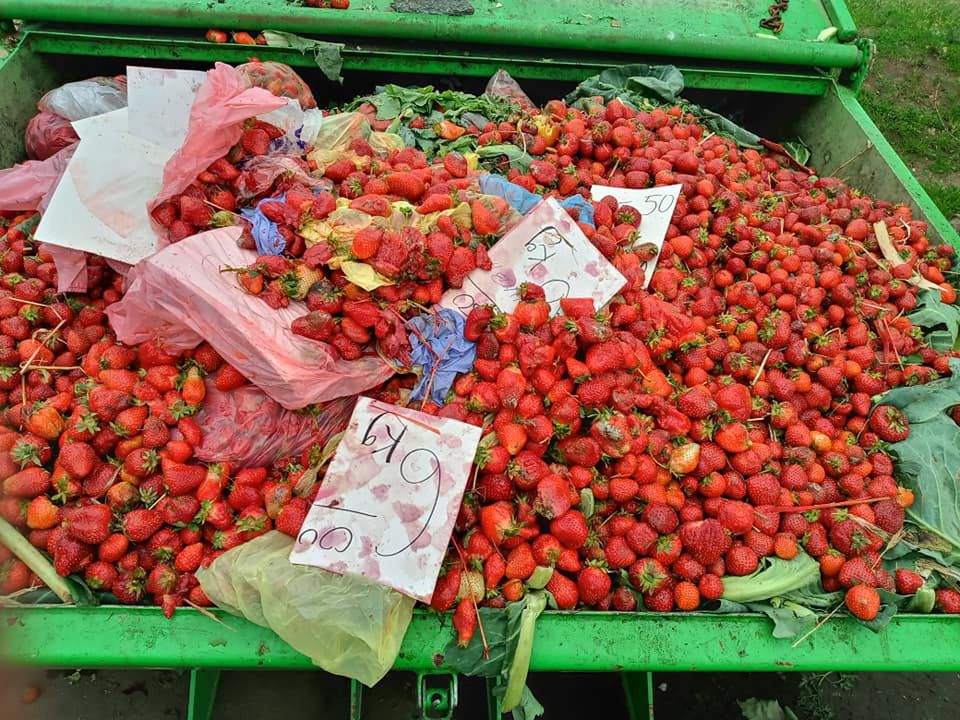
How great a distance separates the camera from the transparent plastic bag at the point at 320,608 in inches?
66.2

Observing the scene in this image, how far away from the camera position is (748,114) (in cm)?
429

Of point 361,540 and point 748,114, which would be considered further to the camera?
point 748,114

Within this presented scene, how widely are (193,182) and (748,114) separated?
147 inches

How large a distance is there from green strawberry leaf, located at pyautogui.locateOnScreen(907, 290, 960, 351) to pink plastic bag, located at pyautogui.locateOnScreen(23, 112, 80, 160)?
414cm

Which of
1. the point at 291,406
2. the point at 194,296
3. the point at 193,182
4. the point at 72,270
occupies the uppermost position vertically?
the point at 193,182

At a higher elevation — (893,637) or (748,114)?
(748,114)

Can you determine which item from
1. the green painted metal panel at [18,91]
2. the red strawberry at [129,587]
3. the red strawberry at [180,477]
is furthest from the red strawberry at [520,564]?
the green painted metal panel at [18,91]

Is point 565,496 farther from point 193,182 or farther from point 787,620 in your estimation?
point 193,182

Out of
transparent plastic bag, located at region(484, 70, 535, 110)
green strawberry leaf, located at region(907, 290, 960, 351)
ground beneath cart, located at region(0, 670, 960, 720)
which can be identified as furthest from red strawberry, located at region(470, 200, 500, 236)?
ground beneath cart, located at region(0, 670, 960, 720)

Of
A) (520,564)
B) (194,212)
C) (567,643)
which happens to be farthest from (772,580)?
Answer: (194,212)

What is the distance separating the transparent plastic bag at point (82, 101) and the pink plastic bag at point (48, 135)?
45 mm

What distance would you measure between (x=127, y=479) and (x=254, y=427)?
42 centimetres

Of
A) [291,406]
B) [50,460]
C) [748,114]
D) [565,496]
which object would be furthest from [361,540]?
[748,114]

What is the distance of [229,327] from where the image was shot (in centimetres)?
192
